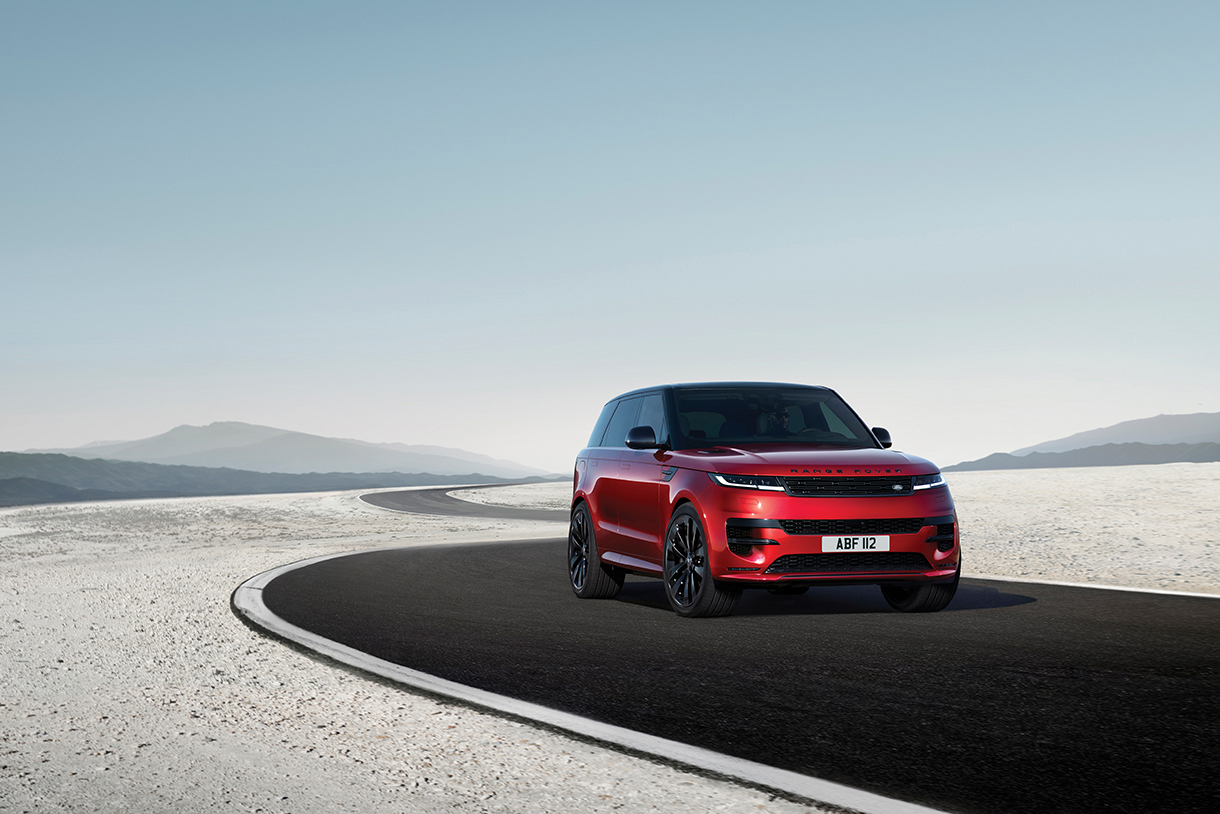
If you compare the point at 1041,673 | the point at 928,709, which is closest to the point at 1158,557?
the point at 1041,673

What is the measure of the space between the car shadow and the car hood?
4.69 ft

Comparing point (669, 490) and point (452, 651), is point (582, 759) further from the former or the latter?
point (669, 490)

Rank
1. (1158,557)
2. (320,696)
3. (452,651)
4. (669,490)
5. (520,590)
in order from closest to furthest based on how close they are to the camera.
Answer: (320,696), (452,651), (669,490), (520,590), (1158,557)

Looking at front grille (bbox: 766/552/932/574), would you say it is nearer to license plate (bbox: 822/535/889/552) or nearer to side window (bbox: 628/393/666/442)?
license plate (bbox: 822/535/889/552)

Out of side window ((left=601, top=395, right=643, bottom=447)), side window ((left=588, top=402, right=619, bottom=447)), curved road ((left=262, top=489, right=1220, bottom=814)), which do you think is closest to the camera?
curved road ((left=262, top=489, right=1220, bottom=814))

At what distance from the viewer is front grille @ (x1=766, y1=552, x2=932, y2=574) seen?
27.1ft

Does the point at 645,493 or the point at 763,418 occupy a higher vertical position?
the point at 763,418

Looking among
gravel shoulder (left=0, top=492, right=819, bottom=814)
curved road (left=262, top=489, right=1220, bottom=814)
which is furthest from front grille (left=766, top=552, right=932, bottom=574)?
gravel shoulder (left=0, top=492, right=819, bottom=814)

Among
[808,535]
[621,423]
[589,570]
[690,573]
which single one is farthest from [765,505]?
[621,423]

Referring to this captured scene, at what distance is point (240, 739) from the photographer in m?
5.03

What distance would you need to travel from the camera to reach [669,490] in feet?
30.1

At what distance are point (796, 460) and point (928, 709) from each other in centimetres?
334

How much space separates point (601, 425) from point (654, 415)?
139 cm

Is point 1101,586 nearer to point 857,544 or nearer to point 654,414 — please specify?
point 857,544
